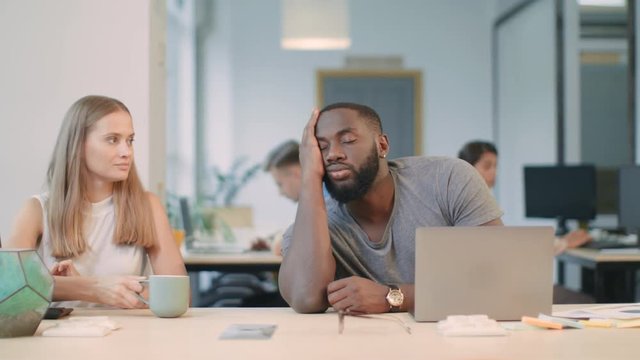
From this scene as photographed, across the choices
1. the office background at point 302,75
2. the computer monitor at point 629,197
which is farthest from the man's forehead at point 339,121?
the office background at point 302,75

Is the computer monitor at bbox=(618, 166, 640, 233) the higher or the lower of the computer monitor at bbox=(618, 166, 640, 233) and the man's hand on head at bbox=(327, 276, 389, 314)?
the higher

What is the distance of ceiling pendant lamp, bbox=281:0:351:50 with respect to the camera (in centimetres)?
659

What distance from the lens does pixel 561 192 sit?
20.0 ft

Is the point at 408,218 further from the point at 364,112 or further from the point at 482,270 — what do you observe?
the point at 482,270

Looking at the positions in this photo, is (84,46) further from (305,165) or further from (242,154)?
(242,154)

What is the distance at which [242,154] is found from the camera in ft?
31.1

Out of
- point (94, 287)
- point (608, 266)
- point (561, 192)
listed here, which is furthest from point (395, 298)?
point (561, 192)

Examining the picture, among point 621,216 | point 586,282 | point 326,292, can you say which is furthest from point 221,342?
point 586,282

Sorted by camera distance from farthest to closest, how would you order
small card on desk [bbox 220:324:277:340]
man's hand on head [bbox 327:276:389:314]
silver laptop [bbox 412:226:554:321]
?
man's hand on head [bbox 327:276:389:314] → silver laptop [bbox 412:226:554:321] → small card on desk [bbox 220:324:277:340]

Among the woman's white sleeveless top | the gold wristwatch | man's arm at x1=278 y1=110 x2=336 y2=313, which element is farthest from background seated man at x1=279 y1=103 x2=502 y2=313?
the woman's white sleeveless top

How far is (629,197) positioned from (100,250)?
336 cm

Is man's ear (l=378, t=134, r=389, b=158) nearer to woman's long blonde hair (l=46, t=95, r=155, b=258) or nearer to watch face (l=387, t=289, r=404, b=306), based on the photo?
watch face (l=387, t=289, r=404, b=306)

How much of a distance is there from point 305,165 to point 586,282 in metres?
4.27

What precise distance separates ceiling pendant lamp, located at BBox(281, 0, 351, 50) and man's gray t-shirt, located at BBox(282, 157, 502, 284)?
406 centimetres
